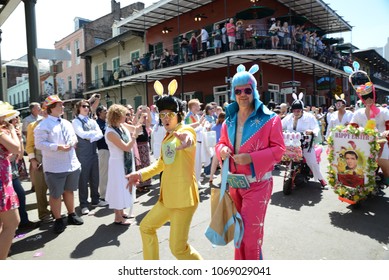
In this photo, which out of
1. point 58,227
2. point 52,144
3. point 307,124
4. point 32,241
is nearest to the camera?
point 32,241

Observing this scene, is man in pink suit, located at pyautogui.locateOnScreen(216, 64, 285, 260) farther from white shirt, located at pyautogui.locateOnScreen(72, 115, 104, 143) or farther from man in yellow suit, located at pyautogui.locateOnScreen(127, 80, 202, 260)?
white shirt, located at pyautogui.locateOnScreen(72, 115, 104, 143)

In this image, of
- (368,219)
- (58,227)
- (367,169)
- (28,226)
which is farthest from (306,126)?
(28,226)

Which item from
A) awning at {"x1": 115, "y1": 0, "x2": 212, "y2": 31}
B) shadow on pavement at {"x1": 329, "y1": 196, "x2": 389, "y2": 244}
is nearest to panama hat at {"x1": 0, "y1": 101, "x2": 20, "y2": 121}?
shadow on pavement at {"x1": 329, "y1": 196, "x2": 389, "y2": 244}

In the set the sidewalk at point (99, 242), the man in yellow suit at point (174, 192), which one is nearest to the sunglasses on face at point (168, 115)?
the man in yellow suit at point (174, 192)

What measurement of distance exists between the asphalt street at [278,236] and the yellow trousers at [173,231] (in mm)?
826

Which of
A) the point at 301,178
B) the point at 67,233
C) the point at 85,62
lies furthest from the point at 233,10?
the point at 85,62

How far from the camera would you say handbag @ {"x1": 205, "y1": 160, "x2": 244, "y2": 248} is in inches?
92.0

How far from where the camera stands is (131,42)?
81.3 feet

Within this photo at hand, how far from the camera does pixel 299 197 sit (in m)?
5.52

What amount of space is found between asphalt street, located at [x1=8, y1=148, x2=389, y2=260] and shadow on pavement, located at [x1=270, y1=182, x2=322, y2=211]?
0.02m

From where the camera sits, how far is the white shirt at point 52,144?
421 centimetres

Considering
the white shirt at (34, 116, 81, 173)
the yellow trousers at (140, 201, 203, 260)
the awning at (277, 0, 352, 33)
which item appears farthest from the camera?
the awning at (277, 0, 352, 33)

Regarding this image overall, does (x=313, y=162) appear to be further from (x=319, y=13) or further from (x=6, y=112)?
(x=319, y=13)

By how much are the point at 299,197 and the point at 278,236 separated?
6.45 ft
